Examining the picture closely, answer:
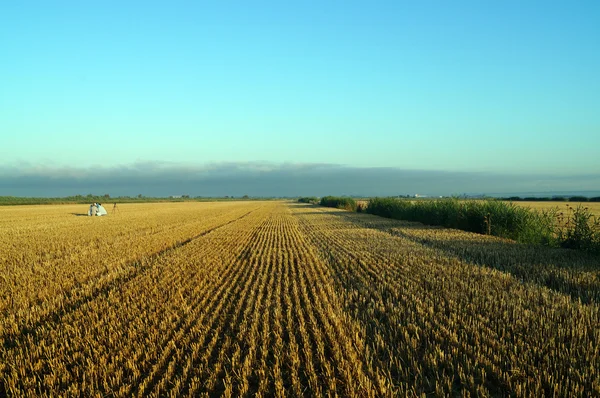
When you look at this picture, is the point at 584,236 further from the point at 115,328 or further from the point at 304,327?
the point at 115,328

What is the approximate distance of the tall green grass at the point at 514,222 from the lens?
12.4m

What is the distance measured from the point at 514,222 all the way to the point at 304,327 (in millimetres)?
15373

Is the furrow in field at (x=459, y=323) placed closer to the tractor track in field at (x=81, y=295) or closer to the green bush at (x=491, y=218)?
the tractor track in field at (x=81, y=295)

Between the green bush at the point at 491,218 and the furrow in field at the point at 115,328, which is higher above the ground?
the green bush at the point at 491,218

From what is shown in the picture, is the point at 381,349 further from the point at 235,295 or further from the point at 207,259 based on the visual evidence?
A: the point at 207,259

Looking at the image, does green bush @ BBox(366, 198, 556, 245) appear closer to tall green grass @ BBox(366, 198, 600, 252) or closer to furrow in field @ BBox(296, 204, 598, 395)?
tall green grass @ BBox(366, 198, 600, 252)

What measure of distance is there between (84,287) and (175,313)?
312 centimetres

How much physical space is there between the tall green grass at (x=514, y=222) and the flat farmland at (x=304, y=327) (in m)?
1.71

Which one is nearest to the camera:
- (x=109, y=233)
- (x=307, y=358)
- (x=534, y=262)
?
(x=307, y=358)

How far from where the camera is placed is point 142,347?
192 inches

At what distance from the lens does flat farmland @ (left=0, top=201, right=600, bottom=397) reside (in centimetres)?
401

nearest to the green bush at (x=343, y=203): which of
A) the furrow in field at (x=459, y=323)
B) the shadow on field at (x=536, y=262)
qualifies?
the shadow on field at (x=536, y=262)

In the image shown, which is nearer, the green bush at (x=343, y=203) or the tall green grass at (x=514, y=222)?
the tall green grass at (x=514, y=222)

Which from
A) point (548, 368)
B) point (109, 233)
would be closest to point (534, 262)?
point (548, 368)
